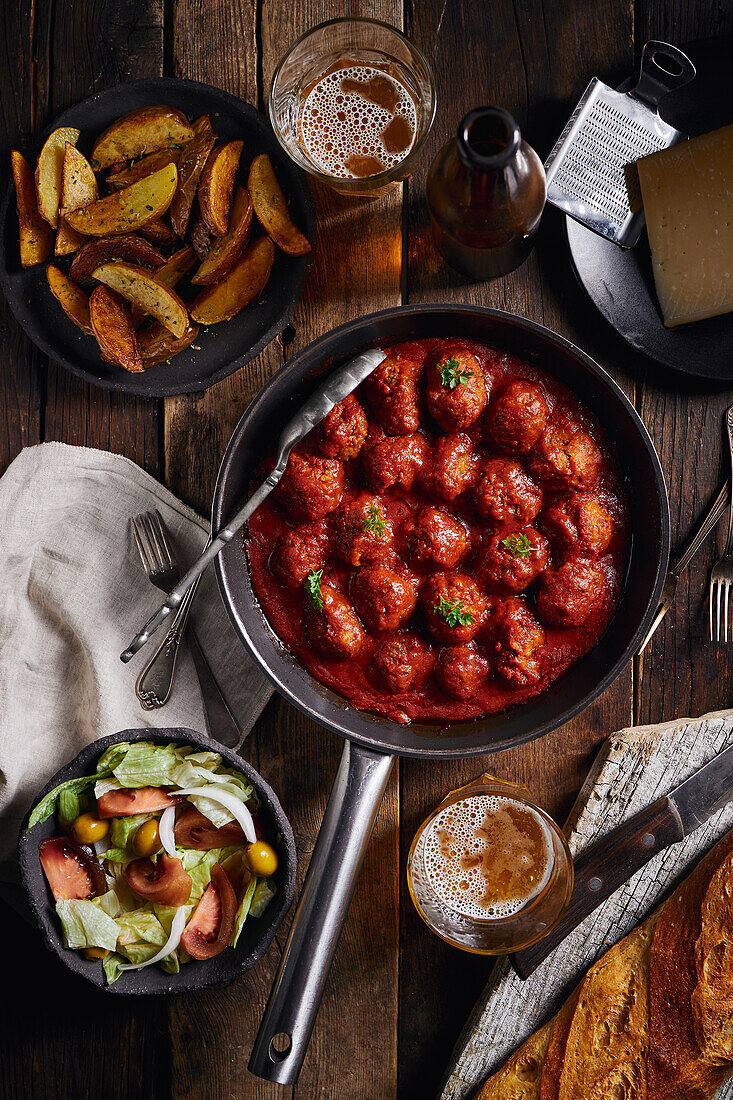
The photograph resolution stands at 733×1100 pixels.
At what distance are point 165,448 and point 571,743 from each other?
1.94 metres

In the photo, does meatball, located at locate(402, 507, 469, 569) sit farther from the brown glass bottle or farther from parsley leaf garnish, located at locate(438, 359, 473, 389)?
the brown glass bottle

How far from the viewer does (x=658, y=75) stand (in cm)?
299

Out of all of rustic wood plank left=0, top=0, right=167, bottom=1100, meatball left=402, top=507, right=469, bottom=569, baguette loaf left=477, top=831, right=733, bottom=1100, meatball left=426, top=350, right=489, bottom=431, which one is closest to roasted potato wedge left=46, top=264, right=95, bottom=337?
rustic wood plank left=0, top=0, right=167, bottom=1100

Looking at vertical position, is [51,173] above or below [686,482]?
above

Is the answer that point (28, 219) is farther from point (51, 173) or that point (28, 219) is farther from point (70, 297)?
point (70, 297)

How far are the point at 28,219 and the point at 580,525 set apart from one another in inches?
89.0

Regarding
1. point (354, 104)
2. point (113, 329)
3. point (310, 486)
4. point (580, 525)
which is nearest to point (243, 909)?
point (310, 486)

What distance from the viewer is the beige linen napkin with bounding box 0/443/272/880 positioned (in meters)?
3.18

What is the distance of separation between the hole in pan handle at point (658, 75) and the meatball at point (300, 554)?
1.94 meters

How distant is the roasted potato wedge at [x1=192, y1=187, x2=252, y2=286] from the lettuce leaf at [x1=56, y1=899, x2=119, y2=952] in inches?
87.5

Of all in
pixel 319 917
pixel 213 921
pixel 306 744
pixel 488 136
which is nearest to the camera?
pixel 488 136

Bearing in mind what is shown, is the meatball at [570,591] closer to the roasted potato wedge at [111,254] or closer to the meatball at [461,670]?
the meatball at [461,670]

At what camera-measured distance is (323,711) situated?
2.98 metres

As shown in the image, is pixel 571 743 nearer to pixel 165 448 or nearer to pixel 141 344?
pixel 165 448
